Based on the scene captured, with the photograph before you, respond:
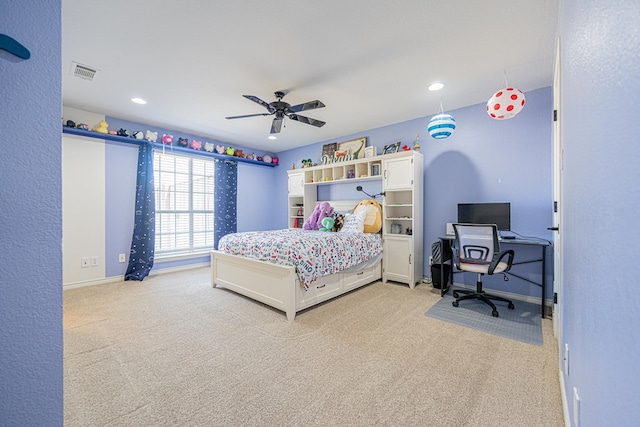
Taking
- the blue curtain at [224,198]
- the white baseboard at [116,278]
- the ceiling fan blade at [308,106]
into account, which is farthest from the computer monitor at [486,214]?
the white baseboard at [116,278]

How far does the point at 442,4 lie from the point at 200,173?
4.67 m

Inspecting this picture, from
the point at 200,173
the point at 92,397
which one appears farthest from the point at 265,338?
the point at 200,173

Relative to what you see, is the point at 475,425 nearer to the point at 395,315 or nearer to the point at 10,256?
the point at 395,315

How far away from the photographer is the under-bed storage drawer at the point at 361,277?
3.47 meters

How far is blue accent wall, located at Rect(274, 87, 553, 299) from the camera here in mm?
3141

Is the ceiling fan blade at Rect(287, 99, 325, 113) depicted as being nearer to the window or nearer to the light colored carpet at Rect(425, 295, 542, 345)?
the light colored carpet at Rect(425, 295, 542, 345)

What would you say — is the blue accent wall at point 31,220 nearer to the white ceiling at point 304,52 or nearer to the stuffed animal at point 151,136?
the white ceiling at point 304,52

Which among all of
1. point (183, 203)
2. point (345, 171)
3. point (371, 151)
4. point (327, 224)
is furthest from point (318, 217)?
point (183, 203)

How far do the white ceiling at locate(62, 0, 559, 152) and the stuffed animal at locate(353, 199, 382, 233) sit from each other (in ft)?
4.67

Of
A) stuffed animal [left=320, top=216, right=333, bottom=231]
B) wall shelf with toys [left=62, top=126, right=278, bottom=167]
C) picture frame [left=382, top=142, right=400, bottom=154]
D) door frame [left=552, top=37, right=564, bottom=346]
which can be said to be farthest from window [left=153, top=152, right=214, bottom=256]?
door frame [left=552, top=37, right=564, bottom=346]

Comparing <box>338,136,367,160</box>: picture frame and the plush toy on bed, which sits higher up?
<box>338,136,367,160</box>: picture frame

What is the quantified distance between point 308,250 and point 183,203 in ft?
10.8

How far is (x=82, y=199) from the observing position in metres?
3.84

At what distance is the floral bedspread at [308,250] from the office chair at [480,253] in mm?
1185
